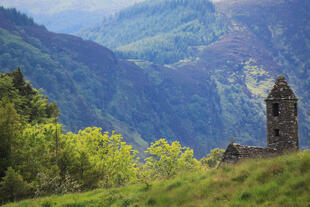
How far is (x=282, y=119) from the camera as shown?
102 ft

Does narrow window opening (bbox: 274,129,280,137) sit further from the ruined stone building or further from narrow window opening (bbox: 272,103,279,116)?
narrow window opening (bbox: 272,103,279,116)

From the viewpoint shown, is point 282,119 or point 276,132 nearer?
point 282,119

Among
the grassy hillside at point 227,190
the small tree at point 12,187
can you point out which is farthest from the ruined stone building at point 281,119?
the small tree at point 12,187

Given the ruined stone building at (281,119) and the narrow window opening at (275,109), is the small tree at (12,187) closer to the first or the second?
the ruined stone building at (281,119)

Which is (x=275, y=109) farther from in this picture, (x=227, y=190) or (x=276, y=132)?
(x=227, y=190)

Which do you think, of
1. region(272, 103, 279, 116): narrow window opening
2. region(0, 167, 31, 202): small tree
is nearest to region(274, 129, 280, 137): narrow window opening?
region(272, 103, 279, 116): narrow window opening

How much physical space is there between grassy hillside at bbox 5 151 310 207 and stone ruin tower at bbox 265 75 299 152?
10.1 metres

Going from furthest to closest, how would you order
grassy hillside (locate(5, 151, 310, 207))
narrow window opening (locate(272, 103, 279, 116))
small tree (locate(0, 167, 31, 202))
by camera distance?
narrow window opening (locate(272, 103, 279, 116)) → small tree (locate(0, 167, 31, 202)) → grassy hillside (locate(5, 151, 310, 207))

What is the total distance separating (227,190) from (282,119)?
567 inches

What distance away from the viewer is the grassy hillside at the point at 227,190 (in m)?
17.2

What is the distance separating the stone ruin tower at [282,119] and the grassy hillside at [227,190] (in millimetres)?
10074

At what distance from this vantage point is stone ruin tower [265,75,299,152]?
102 ft

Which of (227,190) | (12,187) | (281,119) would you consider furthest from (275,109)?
(12,187)

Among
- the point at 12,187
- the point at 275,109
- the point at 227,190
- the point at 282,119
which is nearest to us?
the point at 227,190
